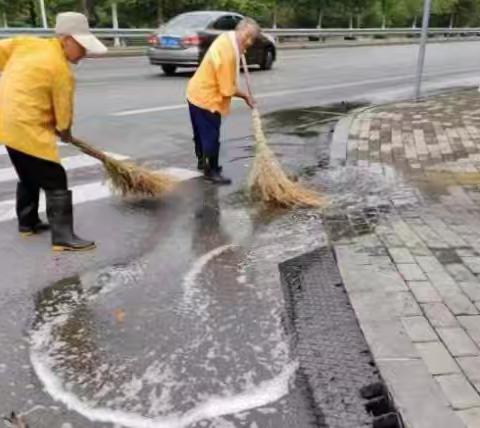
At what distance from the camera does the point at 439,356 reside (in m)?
3.06

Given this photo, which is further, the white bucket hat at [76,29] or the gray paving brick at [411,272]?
the white bucket hat at [76,29]

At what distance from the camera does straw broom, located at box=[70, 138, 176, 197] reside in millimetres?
5492

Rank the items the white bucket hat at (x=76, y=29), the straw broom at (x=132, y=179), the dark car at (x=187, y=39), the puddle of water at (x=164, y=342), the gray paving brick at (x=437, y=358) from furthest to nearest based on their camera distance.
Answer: the dark car at (x=187, y=39) < the straw broom at (x=132, y=179) < the white bucket hat at (x=76, y=29) < the gray paving brick at (x=437, y=358) < the puddle of water at (x=164, y=342)

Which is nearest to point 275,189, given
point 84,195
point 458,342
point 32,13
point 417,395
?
point 84,195

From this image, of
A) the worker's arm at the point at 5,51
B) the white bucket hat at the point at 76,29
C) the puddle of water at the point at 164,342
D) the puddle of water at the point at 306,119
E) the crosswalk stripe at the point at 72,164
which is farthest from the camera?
the puddle of water at the point at 306,119

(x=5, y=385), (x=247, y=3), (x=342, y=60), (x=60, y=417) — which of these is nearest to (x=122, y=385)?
(x=60, y=417)

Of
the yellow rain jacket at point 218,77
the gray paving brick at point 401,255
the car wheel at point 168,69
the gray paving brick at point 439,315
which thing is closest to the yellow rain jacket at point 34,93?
the yellow rain jacket at point 218,77

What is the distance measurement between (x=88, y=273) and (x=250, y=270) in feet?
3.51

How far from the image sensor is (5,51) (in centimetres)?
421

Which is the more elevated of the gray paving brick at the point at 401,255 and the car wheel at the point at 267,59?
the gray paving brick at the point at 401,255

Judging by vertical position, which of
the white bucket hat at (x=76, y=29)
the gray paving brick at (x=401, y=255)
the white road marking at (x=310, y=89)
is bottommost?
the white road marking at (x=310, y=89)

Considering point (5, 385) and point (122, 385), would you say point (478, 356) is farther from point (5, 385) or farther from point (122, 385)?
point (5, 385)

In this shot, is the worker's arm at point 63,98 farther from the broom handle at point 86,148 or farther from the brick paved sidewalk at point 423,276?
the brick paved sidewalk at point 423,276

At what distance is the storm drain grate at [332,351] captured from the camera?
274 cm
